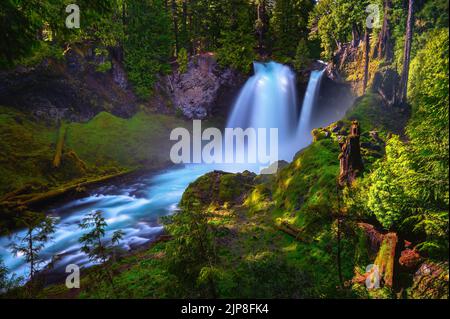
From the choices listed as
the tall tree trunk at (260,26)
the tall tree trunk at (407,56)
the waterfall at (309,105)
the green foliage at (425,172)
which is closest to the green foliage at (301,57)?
the waterfall at (309,105)

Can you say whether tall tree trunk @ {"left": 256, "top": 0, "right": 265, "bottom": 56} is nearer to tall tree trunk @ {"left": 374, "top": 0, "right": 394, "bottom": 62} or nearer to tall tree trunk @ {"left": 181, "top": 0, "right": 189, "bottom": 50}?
tall tree trunk @ {"left": 181, "top": 0, "right": 189, "bottom": 50}

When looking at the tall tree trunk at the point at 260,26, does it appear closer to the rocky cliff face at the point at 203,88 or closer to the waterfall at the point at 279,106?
the waterfall at the point at 279,106

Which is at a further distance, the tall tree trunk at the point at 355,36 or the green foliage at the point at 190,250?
the tall tree trunk at the point at 355,36

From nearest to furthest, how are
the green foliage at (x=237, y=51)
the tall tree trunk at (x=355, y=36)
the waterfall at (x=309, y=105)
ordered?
the tall tree trunk at (x=355, y=36) → the waterfall at (x=309, y=105) → the green foliage at (x=237, y=51)

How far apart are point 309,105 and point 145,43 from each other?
1877cm

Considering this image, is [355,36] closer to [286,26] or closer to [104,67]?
[286,26]

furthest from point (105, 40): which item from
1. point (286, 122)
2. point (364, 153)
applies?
point (364, 153)

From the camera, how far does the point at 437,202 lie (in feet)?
18.8

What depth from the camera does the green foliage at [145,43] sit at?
2897 centimetres

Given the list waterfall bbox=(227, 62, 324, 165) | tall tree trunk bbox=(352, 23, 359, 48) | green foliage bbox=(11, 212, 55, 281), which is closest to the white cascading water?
waterfall bbox=(227, 62, 324, 165)

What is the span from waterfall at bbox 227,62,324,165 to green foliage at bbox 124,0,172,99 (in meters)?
9.88

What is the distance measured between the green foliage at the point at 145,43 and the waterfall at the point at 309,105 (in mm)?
15803

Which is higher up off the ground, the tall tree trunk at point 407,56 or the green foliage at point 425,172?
the tall tree trunk at point 407,56
